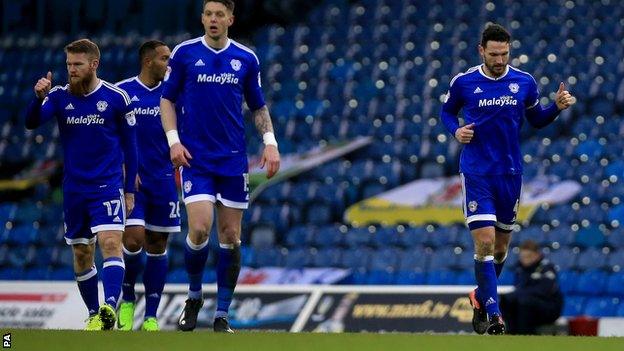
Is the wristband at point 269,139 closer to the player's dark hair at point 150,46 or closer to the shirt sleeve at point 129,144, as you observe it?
the shirt sleeve at point 129,144

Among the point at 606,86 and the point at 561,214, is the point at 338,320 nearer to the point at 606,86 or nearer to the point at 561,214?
the point at 561,214

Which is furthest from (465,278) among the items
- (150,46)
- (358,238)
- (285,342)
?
(285,342)

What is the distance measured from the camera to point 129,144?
34.2 feet

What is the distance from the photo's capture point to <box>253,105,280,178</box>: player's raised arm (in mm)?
9508

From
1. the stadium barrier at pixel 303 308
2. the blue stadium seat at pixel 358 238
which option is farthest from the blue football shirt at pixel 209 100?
the blue stadium seat at pixel 358 238

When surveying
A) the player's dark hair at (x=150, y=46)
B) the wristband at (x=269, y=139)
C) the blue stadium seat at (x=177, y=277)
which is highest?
the player's dark hair at (x=150, y=46)

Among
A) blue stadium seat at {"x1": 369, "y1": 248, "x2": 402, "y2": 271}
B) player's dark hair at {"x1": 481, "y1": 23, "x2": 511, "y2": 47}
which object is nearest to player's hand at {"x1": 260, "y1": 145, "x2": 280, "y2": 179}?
player's dark hair at {"x1": 481, "y1": 23, "x2": 511, "y2": 47}

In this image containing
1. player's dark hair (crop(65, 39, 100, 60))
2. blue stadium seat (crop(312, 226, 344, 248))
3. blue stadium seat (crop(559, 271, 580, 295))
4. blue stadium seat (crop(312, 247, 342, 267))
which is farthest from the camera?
blue stadium seat (crop(312, 226, 344, 248))

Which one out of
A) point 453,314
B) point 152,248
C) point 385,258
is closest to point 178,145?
point 152,248

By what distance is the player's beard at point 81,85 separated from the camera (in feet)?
33.4

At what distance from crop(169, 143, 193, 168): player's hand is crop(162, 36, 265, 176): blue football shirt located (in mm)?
150

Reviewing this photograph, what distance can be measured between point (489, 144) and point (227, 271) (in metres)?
2.15

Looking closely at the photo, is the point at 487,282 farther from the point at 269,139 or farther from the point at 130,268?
the point at 130,268

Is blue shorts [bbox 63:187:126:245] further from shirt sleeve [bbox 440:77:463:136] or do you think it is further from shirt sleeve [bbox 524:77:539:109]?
shirt sleeve [bbox 524:77:539:109]
